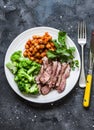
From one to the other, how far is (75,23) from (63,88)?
0.30 meters

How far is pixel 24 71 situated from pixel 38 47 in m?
0.12

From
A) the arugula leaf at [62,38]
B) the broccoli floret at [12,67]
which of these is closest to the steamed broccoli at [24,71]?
the broccoli floret at [12,67]

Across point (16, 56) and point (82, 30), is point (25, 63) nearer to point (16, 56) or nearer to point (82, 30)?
point (16, 56)

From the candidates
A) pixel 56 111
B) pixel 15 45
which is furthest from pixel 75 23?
pixel 56 111

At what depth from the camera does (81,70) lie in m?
1.84

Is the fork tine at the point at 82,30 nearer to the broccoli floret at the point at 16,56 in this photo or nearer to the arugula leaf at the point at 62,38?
the arugula leaf at the point at 62,38

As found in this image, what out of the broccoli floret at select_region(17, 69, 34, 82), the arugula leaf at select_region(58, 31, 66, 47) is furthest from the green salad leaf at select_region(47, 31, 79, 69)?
the broccoli floret at select_region(17, 69, 34, 82)

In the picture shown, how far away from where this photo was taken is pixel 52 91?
1.83 meters

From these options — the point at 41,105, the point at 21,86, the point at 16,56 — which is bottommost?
the point at 41,105

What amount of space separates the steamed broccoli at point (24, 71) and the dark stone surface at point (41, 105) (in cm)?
9

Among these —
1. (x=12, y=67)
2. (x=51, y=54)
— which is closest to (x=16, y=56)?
(x=12, y=67)

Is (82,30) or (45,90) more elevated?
→ (82,30)

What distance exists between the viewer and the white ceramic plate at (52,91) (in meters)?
1.81

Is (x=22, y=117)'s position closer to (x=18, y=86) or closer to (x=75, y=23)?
(x=18, y=86)
